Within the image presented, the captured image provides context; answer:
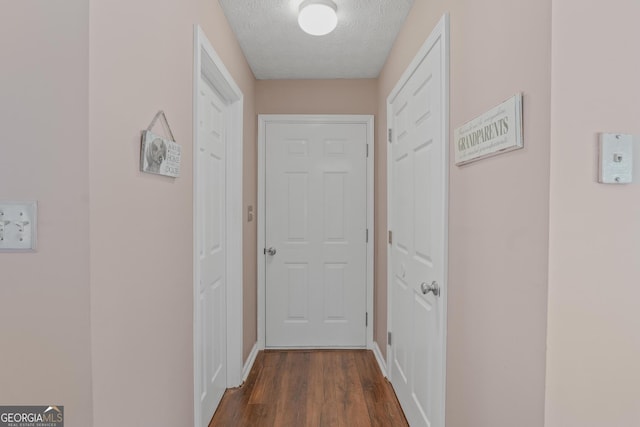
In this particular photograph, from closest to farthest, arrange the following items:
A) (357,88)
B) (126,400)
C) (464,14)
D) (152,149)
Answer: (126,400), (152,149), (464,14), (357,88)

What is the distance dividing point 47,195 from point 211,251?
3.86ft

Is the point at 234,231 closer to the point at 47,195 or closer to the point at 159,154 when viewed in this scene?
the point at 159,154

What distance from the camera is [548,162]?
83 cm

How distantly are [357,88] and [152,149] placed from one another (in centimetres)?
227

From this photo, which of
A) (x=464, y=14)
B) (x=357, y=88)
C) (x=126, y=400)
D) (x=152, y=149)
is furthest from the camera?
(x=357, y=88)

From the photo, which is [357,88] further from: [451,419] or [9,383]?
[9,383]

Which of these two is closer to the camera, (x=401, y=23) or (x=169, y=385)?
(x=169, y=385)

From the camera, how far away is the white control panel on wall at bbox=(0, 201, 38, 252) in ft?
2.69

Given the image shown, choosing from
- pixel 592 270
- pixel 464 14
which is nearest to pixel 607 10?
pixel 464 14

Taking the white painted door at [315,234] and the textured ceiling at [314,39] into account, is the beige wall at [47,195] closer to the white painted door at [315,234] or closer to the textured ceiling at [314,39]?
the textured ceiling at [314,39]

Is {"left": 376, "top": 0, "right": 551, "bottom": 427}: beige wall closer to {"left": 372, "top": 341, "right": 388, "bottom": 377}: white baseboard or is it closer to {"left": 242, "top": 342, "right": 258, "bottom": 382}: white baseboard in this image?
{"left": 372, "top": 341, "right": 388, "bottom": 377}: white baseboard

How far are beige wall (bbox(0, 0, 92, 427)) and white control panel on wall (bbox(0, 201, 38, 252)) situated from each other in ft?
0.06

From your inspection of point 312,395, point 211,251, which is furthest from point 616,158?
point 312,395

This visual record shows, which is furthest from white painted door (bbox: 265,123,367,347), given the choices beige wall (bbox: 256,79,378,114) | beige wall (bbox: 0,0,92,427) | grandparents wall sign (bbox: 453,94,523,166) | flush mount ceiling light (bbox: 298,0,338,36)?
beige wall (bbox: 0,0,92,427)
